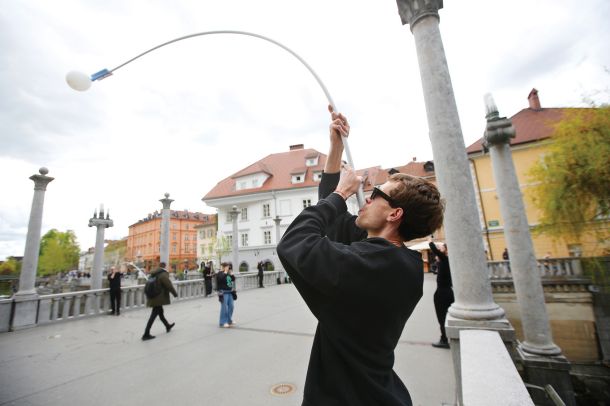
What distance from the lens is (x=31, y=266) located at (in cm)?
1018

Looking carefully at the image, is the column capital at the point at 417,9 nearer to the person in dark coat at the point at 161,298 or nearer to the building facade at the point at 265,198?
the person in dark coat at the point at 161,298

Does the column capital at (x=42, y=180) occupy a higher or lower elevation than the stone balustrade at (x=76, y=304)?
higher

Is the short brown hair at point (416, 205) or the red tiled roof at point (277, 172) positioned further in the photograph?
the red tiled roof at point (277, 172)

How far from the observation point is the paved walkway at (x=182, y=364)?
164 inches

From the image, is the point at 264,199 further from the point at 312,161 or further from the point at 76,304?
the point at 76,304

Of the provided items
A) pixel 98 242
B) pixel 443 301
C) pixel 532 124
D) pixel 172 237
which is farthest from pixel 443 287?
pixel 172 237

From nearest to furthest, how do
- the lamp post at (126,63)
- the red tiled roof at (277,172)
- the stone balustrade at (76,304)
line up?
the lamp post at (126,63), the stone balustrade at (76,304), the red tiled roof at (277,172)

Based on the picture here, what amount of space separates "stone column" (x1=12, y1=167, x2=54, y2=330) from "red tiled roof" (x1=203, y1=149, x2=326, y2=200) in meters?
28.8

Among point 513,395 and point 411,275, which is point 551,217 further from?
point 411,275

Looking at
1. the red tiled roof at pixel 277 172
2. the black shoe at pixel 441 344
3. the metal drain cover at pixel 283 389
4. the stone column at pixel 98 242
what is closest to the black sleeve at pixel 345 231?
the metal drain cover at pixel 283 389

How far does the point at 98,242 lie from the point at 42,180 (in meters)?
4.67

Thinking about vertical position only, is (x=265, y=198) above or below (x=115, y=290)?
above

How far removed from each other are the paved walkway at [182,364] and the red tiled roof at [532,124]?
2628 cm

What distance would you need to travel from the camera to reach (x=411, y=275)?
1287mm
